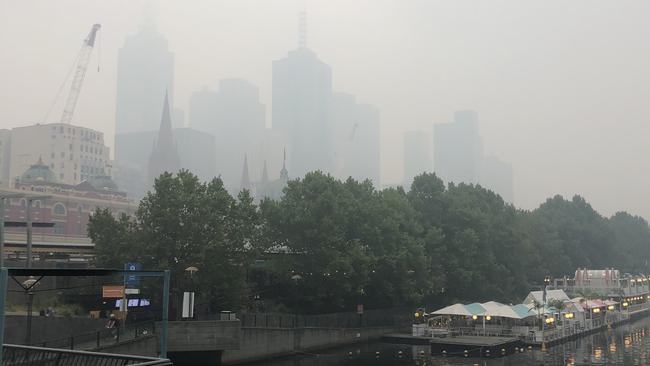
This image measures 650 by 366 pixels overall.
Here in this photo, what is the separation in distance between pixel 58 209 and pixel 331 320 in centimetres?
9343

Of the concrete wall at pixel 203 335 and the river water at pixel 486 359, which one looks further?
the river water at pixel 486 359

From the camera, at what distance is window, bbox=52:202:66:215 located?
13225cm

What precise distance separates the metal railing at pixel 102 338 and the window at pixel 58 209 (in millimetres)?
100138

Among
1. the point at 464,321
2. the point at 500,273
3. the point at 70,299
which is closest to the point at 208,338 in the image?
the point at 70,299

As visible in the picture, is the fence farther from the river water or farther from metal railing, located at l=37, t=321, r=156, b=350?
metal railing, located at l=37, t=321, r=156, b=350

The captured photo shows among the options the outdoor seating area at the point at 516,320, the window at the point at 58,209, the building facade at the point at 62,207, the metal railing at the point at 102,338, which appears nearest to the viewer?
the metal railing at the point at 102,338

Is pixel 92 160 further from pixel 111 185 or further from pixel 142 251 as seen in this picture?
pixel 142 251

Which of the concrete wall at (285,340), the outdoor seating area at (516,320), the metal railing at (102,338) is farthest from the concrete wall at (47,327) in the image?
the outdoor seating area at (516,320)

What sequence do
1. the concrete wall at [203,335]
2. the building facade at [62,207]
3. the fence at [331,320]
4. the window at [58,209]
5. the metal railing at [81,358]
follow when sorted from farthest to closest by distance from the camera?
the window at [58,209] < the building facade at [62,207] < the fence at [331,320] < the concrete wall at [203,335] < the metal railing at [81,358]

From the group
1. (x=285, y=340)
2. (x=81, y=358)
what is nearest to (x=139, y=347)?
(x=285, y=340)

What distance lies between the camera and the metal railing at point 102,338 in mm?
35125

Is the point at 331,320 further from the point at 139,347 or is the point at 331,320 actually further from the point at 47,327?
the point at 47,327

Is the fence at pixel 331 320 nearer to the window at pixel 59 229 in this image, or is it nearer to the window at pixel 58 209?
the window at pixel 59 229

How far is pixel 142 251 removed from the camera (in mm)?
47625
